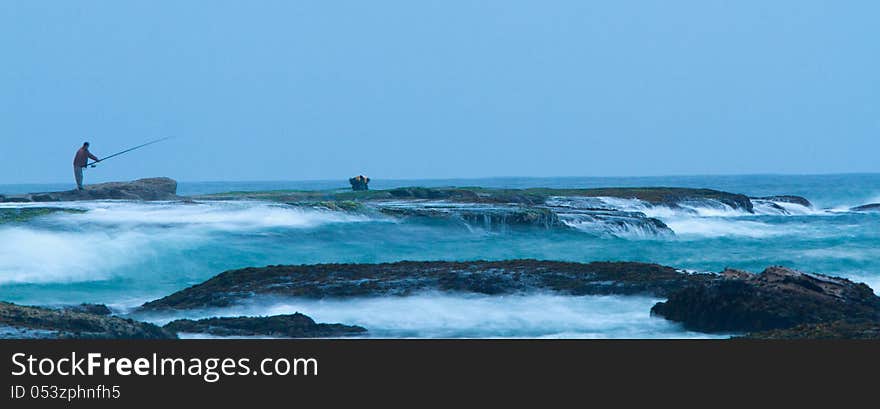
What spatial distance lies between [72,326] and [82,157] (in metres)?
18.0

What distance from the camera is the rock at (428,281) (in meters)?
16.5

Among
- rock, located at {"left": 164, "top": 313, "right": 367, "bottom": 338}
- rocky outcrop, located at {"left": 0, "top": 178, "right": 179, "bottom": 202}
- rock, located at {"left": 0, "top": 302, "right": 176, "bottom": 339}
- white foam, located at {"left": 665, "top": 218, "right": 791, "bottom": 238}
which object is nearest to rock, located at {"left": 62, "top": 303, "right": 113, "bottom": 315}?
rock, located at {"left": 164, "top": 313, "right": 367, "bottom": 338}

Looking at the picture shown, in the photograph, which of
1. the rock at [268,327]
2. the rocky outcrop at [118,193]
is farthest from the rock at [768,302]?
the rocky outcrop at [118,193]

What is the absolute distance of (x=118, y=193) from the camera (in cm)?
3331

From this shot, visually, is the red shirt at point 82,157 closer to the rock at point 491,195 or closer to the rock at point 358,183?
the rock at point 491,195

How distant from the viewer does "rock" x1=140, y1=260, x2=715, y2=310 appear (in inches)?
649

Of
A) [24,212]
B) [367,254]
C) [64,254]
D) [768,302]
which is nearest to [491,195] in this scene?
[367,254]

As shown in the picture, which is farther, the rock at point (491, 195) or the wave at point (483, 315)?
the rock at point (491, 195)

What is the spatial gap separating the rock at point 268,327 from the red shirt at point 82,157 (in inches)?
620

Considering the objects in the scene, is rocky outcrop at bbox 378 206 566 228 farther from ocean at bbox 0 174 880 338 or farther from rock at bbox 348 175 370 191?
rock at bbox 348 175 370 191

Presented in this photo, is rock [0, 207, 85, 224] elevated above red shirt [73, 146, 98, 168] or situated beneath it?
situated beneath

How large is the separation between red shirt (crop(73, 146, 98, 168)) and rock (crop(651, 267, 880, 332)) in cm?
1850

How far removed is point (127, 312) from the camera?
1614cm

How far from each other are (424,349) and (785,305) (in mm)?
5530
